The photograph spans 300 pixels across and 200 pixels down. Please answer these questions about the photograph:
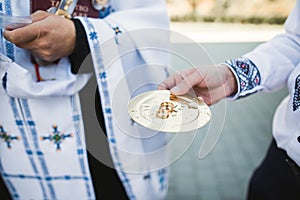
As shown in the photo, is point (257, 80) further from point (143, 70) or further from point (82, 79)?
point (82, 79)

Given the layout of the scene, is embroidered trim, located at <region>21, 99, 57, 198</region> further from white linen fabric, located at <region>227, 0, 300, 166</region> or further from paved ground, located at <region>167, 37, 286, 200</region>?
paved ground, located at <region>167, 37, 286, 200</region>

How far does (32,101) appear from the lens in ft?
2.52

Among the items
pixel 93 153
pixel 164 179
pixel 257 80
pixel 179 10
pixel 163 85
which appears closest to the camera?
pixel 163 85

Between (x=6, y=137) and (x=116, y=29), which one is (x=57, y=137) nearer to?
(x=6, y=137)

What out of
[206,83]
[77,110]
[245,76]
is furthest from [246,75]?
[77,110]

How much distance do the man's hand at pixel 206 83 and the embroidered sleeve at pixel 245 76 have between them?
1 centimetres

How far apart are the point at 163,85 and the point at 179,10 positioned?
8.70ft

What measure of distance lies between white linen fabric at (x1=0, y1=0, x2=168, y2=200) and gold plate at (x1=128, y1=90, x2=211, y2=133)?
0.46ft

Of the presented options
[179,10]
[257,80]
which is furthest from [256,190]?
[179,10]

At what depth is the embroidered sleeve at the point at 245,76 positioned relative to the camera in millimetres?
693

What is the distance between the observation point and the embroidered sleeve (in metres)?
0.69

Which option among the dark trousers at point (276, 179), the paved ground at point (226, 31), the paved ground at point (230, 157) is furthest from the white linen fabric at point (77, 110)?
the paved ground at point (226, 31)

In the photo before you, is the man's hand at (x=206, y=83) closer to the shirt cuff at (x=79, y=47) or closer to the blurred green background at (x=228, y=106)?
the blurred green background at (x=228, y=106)

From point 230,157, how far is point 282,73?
1.24 m
